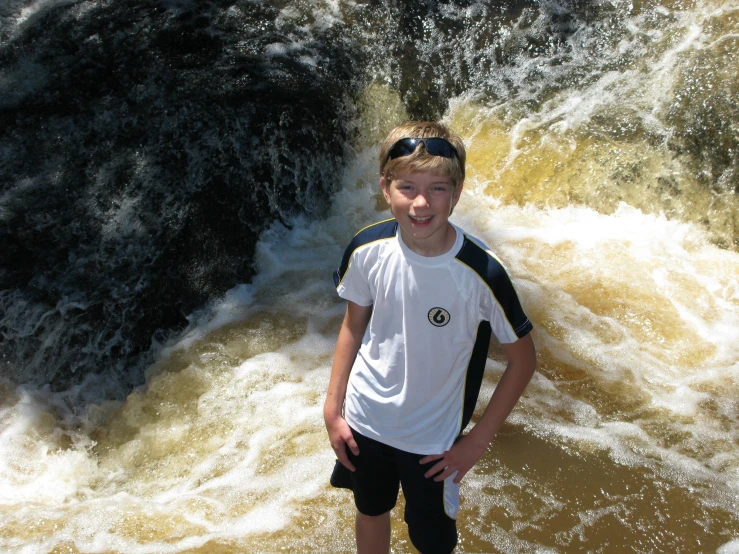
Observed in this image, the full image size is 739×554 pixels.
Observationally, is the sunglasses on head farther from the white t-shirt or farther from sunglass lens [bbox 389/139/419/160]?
the white t-shirt

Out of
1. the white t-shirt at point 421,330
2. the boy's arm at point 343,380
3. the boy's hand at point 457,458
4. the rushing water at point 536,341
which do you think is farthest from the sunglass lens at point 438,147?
the rushing water at point 536,341

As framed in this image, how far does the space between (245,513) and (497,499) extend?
1.02 m

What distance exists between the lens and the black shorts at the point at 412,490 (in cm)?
192

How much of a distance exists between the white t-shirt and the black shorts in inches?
2.4

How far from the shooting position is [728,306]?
4.05m

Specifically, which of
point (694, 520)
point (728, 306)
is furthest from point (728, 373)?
point (694, 520)

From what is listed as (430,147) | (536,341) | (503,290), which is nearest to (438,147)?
(430,147)

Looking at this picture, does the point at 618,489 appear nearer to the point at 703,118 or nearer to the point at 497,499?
the point at 497,499

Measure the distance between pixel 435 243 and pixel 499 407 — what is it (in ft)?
1.50

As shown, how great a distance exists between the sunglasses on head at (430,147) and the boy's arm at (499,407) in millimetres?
508

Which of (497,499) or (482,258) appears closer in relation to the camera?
(482,258)

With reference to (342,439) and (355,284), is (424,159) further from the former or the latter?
(342,439)

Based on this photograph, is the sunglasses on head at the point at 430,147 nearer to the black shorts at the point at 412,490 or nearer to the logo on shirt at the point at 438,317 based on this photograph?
the logo on shirt at the point at 438,317

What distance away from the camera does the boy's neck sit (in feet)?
5.91
